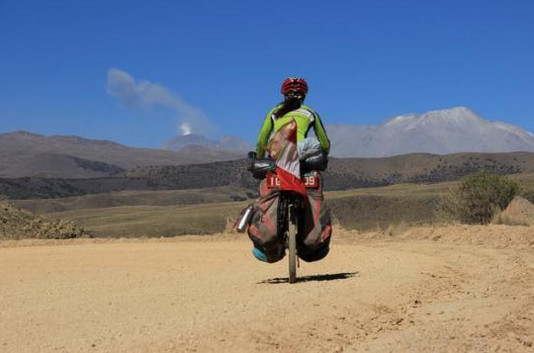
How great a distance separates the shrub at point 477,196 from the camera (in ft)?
97.6

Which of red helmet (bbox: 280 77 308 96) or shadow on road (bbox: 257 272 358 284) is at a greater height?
red helmet (bbox: 280 77 308 96)

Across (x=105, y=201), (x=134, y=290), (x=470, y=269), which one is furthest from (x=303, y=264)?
(x=105, y=201)

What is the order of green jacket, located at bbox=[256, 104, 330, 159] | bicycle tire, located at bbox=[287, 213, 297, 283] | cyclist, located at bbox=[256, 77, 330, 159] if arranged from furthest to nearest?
cyclist, located at bbox=[256, 77, 330, 159] < green jacket, located at bbox=[256, 104, 330, 159] < bicycle tire, located at bbox=[287, 213, 297, 283]

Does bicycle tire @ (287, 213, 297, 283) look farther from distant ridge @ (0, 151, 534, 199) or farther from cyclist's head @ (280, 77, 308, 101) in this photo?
distant ridge @ (0, 151, 534, 199)

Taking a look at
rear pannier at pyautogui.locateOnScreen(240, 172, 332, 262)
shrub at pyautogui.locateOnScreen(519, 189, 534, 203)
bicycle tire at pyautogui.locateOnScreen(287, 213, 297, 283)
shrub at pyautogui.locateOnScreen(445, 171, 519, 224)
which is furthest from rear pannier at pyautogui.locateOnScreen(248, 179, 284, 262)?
shrub at pyautogui.locateOnScreen(519, 189, 534, 203)

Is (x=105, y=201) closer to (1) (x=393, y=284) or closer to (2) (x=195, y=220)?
(2) (x=195, y=220)

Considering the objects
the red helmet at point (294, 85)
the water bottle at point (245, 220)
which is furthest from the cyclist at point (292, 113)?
the water bottle at point (245, 220)

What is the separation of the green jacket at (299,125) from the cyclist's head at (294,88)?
0.16 meters

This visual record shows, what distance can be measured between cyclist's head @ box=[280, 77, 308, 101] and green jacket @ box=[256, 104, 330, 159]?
0.16 metres

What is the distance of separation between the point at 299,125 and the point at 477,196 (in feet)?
77.1

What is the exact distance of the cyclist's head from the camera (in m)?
9.62

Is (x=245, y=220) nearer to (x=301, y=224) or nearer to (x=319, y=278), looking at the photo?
(x=301, y=224)

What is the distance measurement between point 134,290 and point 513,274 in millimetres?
5154

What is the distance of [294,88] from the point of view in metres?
9.62
